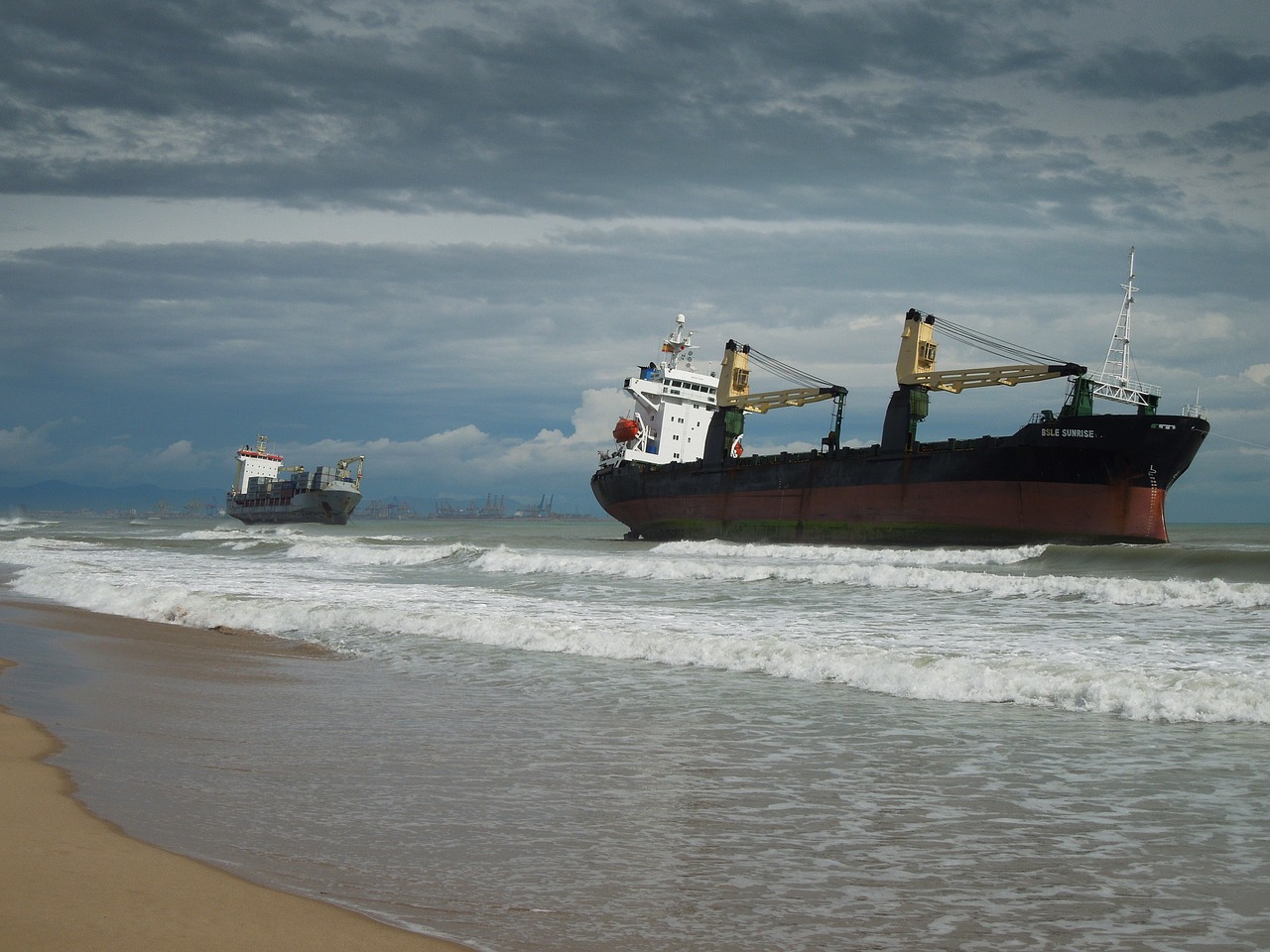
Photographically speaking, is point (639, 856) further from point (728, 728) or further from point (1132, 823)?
point (728, 728)

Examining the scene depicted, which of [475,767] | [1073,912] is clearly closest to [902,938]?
[1073,912]

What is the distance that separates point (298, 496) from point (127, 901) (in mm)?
79921

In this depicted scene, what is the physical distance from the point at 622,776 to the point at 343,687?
3.88m

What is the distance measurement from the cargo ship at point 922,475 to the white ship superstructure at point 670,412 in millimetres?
246

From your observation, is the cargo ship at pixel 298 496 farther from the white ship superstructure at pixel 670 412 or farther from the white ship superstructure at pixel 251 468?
the white ship superstructure at pixel 670 412

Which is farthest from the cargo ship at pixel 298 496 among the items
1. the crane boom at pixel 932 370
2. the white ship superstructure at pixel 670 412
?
the crane boom at pixel 932 370

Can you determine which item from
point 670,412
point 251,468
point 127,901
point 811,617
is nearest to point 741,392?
point 670,412

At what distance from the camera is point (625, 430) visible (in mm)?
45562

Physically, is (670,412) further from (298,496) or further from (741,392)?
(298,496)

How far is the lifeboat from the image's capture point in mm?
45531

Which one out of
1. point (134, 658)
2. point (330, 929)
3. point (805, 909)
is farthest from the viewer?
point (134, 658)

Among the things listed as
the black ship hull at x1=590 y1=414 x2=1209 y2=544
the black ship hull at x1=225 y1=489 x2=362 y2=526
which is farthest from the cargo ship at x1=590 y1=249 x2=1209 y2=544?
the black ship hull at x1=225 y1=489 x2=362 y2=526

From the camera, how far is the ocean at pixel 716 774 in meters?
3.39

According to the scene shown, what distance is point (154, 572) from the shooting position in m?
23.5
